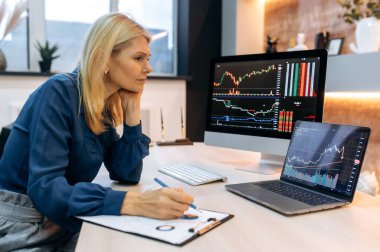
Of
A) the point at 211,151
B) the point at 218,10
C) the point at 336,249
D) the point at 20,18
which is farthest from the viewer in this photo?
the point at 218,10

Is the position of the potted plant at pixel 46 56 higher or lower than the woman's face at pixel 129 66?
higher

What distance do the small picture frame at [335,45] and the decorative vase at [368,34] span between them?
28cm

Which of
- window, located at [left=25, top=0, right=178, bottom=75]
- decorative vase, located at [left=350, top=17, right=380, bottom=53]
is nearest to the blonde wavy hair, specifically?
decorative vase, located at [left=350, top=17, right=380, bottom=53]

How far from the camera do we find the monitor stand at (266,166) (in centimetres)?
133

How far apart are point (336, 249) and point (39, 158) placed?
697 millimetres

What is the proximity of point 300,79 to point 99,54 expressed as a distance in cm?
71

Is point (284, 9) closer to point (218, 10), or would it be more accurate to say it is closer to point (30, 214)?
point (218, 10)

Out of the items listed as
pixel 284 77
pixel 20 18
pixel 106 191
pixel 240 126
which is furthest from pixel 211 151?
pixel 20 18

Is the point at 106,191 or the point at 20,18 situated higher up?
the point at 20,18

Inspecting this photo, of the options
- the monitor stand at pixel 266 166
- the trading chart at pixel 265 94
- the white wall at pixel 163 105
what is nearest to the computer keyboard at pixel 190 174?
the monitor stand at pixel 266 166

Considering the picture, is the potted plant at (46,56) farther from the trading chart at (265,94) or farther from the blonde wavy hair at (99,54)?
the blonde wavy hair at (99,54)

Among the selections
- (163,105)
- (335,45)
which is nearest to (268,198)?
(335,45)

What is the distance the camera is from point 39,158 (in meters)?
0.89

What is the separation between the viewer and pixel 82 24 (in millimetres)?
2885
